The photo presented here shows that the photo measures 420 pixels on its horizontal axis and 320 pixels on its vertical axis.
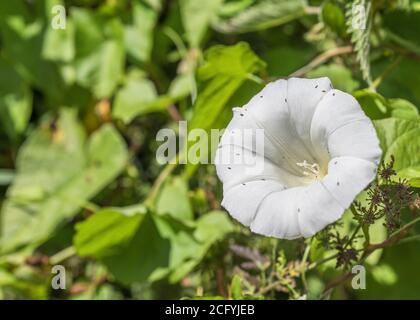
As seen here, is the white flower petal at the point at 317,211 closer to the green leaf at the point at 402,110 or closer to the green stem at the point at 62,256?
the green leaf at the point at 402,110

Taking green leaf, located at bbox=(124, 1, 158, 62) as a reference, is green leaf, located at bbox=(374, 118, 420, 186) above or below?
below

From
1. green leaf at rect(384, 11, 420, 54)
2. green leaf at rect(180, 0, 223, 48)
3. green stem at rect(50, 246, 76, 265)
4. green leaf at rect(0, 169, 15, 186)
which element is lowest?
green stem at rect(50, 246, 76, 265)

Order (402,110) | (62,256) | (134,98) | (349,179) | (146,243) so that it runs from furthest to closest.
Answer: (134,98) → (62,256) → (146,243) → (402,110) → (349,179)

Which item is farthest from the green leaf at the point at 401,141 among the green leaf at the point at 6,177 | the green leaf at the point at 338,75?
the green leaf at the point at 6,177

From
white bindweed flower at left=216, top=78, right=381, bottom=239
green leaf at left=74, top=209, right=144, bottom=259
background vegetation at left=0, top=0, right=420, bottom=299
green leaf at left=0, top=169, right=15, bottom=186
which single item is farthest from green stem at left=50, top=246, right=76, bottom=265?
white bindweed flower at left=216, top=78, right=381, bottom=239

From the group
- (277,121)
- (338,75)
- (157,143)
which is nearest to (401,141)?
(277,121)

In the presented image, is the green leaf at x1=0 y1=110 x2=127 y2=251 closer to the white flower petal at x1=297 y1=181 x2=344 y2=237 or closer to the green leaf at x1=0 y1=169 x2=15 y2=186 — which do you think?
the green leaf at x1=0 y1=169 x2=15 y2=186

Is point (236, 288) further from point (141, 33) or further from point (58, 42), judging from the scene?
point (58, 42)

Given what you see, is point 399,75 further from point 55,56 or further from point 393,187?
point 55,56
